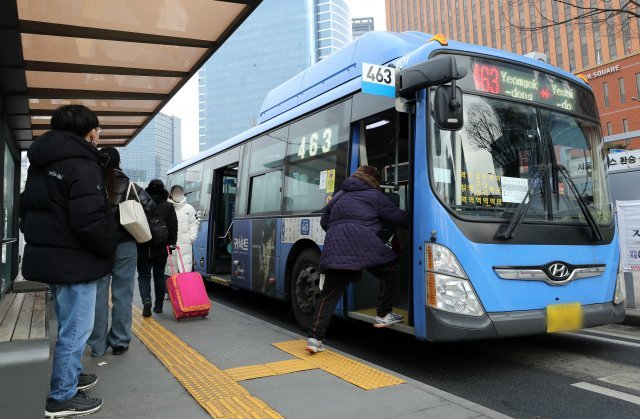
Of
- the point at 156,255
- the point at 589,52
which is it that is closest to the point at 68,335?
the point at 156,255

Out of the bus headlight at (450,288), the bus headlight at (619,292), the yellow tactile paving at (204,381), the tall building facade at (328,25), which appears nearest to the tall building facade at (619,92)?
the bus headlight at (619,292)

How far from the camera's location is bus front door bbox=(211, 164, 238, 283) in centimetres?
891

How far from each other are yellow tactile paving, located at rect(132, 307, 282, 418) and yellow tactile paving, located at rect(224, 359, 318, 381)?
89mm

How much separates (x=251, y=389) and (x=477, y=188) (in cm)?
242

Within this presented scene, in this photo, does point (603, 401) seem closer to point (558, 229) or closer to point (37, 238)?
point (558, 229)

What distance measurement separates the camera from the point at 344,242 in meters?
4.36

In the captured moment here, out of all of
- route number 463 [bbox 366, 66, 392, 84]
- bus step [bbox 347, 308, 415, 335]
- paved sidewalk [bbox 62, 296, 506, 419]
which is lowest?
paved sidewalk [bbox 62, 296, 506, 419]

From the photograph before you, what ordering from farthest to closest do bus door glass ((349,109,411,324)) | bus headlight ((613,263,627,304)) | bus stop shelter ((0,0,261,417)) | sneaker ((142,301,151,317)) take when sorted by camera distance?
sneaker ((142,301,151,317)) < bus door glass ((349,109,411,324)) < bus headlight ((613,263,627,304)) < bus stop shelter ((0,0,261,417))

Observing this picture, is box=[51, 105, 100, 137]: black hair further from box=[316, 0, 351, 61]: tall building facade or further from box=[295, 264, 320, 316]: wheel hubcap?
box=[316, 0, 351, 61]: tall building facade

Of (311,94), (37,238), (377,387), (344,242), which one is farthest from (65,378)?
(311,94)

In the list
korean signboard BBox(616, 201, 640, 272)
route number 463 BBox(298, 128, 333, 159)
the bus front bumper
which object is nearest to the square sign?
route number 463 BBox(298, 128, 333, 159)

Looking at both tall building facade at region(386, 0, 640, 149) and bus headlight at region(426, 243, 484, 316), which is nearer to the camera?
bus headlight at region(426, 243, 484, 316)

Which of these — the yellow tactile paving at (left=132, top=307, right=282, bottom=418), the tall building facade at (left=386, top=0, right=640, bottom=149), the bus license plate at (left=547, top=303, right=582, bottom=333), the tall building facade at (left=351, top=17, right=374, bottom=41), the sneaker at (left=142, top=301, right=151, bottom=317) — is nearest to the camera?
the yellow tactile paving at (left=132, top=307, right=282, bottom=418)

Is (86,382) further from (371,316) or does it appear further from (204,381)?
(371,316)
